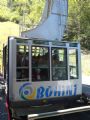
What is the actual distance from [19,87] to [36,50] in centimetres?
119

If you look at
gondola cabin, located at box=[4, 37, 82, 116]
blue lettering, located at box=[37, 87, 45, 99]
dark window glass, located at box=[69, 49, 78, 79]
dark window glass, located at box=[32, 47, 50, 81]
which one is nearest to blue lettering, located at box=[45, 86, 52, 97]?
gondola cabin, located at box=[4, 37, 82, 116]

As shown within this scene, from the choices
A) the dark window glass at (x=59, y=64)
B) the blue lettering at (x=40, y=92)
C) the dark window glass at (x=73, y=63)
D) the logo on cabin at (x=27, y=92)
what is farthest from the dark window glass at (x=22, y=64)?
the dark window glass at (x=73, y=63)

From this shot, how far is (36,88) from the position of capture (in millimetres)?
9203

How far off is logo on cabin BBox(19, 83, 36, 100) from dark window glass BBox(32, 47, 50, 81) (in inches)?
12.6

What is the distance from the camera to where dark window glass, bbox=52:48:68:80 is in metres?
9.80

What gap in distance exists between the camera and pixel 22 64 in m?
9.22

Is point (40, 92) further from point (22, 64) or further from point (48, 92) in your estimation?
point (22, 64)

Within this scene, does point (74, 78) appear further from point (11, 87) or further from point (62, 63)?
point (11, 87)

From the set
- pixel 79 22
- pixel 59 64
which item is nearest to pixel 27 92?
pixel 59 64

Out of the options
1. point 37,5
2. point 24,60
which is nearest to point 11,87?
point 24,60

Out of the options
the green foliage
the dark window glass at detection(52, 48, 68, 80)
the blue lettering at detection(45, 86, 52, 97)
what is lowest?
the blue lettering at detection(45, 86, 52, 97)

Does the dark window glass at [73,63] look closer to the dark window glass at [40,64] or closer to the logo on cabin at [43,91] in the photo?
the logo on cabin at [43,91]

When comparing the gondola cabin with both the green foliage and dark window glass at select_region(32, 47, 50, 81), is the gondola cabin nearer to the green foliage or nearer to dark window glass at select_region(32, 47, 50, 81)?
dark window glass at select_region(32, 47, 50, 81)

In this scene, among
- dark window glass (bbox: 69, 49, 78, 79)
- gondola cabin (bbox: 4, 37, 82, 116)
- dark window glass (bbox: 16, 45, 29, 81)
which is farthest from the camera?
dark window glass (bbox: 69, 49, 78, 79)
